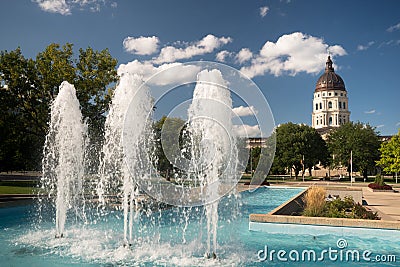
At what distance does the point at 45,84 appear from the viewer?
2377 centimetres

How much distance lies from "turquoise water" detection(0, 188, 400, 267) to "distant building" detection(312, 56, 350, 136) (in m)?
115

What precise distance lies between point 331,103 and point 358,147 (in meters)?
68.5

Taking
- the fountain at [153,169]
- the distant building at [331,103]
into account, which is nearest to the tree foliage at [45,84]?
the fountain at [153,169]

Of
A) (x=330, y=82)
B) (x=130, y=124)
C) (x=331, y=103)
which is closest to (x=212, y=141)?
(x=130, y=124)

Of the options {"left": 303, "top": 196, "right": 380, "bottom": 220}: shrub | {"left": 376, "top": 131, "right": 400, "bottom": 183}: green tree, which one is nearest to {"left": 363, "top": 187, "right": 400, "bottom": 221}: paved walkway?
{"left": 303, "top": 196, "right": 380, "bottom": 220}: shrub

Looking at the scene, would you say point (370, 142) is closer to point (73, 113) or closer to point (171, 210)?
point (171, 210)

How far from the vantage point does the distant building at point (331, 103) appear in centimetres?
12069

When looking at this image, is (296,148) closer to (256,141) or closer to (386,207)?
(386,207)

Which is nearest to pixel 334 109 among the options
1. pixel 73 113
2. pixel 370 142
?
pixel 370 142

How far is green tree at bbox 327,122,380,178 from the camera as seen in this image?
56747 mm

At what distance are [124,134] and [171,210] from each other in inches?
273

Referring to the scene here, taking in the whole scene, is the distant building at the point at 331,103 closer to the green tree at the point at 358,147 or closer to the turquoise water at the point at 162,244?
the green tree at the point at 358,147

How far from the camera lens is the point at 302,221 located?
A: 1145 cm

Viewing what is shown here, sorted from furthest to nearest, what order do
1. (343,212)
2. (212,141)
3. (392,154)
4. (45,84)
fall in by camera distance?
(392,154) → (45,84) → (343,212) → (212,141)
